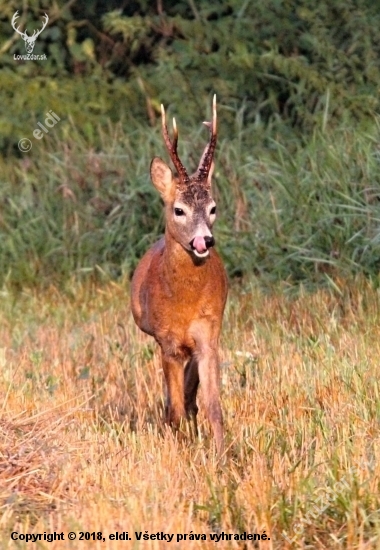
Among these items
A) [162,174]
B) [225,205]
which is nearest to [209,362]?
[162,174]

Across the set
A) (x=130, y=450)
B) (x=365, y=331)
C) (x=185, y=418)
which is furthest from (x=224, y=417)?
(x=365, y=331)

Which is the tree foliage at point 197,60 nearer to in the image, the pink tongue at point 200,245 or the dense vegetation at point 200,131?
the dense vegetation at point 200,131

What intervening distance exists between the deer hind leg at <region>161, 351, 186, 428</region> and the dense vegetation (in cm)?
327

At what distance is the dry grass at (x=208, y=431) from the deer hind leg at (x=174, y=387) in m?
0.10

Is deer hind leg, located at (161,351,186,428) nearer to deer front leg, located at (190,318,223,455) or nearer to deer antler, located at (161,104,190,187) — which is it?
deer front leg, located at (190,318,223,455)

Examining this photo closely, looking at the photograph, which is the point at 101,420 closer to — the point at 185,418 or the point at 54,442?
the point at 185,418

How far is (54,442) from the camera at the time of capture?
676 cm

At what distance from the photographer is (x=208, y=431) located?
7.81 m

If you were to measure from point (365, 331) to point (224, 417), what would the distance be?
193cm

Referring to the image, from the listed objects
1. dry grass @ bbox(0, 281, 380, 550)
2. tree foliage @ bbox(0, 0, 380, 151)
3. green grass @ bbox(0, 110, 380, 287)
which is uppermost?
tree foliage @ bbox(0, 0, 380, 151)

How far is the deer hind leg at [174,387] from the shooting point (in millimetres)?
7824

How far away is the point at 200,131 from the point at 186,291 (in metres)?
5.76

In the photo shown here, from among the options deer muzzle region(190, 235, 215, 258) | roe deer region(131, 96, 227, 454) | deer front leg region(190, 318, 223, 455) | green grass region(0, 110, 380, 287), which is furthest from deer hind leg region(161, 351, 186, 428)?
green grass region(0, 110, 380, 287)

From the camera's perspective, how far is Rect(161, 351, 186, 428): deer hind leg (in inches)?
308
